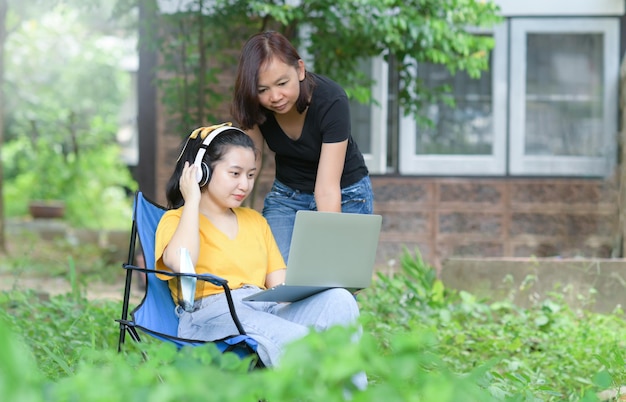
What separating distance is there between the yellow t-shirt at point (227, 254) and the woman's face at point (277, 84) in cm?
38

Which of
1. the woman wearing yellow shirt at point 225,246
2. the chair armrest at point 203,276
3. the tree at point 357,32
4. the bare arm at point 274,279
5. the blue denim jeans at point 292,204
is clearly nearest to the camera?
the chair armrest at point 203,276

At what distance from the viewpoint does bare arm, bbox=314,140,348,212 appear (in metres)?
2.88

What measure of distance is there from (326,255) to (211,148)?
0.51m

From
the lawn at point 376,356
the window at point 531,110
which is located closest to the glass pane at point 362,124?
the window at point 531,110

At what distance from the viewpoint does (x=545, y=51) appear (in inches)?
267

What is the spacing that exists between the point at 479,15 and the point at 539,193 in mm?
1626

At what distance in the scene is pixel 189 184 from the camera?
2.70 meters

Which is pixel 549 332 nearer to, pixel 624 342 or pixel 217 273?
pixel 624 342

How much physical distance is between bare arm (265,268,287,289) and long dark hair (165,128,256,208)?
34cm

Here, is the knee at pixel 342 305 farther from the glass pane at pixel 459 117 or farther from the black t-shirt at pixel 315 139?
the glass pane at pixel 459 117

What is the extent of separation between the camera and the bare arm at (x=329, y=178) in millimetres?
2879

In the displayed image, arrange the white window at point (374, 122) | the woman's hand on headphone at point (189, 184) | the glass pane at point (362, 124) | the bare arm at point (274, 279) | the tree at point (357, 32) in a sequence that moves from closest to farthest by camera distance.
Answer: the woman's hand on headphone at point (189, 184), the bare arm at point (274, 279), the tree at point (357, 32), the white window at point (374, 122), the glass pane at point (362, 124)

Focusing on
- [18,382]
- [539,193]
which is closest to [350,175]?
[18,382]

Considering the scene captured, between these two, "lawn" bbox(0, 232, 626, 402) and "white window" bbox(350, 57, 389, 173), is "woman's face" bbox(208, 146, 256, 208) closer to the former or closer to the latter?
"lawn" bbox(0, 232, 626, 402)
